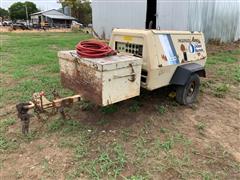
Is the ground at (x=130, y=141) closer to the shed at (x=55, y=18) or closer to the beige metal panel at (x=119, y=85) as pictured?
the beige metal panel at (x=119, y=85)

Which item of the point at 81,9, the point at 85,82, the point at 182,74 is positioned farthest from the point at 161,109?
the point at 81,9

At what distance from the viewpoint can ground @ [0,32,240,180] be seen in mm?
2611

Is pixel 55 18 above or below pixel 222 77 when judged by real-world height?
above

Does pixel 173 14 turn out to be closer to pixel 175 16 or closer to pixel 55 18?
pixel 175 16

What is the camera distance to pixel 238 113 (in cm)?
413

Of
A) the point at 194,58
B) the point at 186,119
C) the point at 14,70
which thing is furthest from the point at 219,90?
the point at 14,70

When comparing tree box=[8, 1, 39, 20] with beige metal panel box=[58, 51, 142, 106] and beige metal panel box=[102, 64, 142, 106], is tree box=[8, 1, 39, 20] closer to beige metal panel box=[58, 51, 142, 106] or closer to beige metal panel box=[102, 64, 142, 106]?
beige metal panel box=[58, 51, 142, 106]

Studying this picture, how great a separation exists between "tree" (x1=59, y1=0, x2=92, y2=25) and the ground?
40.8 m

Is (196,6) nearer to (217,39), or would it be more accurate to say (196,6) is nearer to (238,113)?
(217,39)

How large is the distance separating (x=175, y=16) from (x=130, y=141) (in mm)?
8620

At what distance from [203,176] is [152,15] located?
6.17m

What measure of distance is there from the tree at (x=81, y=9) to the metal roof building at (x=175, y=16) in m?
29.0

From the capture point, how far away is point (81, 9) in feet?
147

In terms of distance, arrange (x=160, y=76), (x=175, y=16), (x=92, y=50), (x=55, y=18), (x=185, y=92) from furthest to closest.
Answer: (x=55, y=18) → (x=175, y=16) → (x=185, y=92) → (x=160, y=76) → (x=92, y=50)
